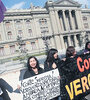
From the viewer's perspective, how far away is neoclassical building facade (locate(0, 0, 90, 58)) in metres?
32.4

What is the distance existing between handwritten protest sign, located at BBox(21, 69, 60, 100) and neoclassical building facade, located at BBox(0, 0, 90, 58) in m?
29.2

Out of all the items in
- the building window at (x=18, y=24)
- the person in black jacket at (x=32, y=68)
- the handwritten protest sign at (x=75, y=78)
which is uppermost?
the building window at (x=18, y=24)

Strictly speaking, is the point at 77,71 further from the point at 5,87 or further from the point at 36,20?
the point at 36,20

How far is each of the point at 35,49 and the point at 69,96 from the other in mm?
31112

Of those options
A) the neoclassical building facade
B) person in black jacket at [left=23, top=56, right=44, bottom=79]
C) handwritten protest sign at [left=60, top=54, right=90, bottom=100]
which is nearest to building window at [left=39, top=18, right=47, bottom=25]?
the neoclassical building facade

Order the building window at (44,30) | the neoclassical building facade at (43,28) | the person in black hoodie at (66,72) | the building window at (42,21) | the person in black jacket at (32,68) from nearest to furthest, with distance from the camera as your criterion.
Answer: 1. the person in black jacket at (32,68)
2. the person in black hoodie at (66,72)
3. the neoclassical building facade at (43,28)
4. the building window at (44,30)
5. the building window at (42,21)

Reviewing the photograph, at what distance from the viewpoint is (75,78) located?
3.56m

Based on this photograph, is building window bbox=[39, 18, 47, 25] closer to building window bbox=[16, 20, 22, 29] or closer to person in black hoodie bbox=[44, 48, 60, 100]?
building window bbox=[16, 20, 22, 29]

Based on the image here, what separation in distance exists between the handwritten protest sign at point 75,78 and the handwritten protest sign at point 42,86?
19 cm

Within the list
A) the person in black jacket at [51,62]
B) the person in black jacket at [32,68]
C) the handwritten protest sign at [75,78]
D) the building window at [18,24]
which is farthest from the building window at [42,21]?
the person in black jacket at [32,68]

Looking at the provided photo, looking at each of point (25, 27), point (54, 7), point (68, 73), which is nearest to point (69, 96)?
point (68, 73)

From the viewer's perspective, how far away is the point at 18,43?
32156mm

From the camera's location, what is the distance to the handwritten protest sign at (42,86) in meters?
3.08

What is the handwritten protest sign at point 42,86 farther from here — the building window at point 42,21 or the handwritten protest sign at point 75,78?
the building window at point 42,21
